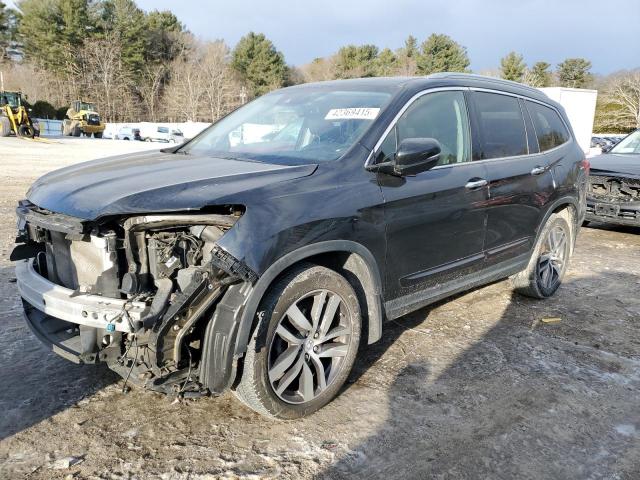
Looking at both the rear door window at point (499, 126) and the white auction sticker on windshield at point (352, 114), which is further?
the rear door window at point (499, 126)

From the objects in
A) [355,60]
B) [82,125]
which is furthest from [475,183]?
[355,60]

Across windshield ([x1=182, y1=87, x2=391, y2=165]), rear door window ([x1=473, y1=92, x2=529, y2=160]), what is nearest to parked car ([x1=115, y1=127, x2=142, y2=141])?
windshield ([x1=182, y1=87, x2=391, y2=165])

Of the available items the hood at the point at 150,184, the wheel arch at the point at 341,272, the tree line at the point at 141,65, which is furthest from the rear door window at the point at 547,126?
the tree line at the point at 141,65

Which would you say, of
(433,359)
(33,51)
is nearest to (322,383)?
(433,359)

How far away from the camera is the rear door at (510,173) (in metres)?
4.20

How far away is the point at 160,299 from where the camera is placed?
2.61m

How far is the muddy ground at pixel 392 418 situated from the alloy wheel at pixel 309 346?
0.68 ft

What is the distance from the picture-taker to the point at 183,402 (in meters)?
3.28

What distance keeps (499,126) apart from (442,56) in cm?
6700

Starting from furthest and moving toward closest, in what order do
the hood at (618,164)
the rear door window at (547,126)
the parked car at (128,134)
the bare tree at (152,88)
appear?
1. the bare tree at (152,88)
2. the parked car at (128,134)
3. the hood at (618,164)
4. the rear door window at (547,126)

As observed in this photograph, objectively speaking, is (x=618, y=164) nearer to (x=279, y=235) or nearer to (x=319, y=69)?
(x=279, y=235)

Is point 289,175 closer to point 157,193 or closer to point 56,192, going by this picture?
point 157,193

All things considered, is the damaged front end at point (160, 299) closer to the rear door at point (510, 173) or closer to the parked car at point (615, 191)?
the rear door at point (510, 173)

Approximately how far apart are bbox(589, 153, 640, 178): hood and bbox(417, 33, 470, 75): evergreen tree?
59.5 metres
